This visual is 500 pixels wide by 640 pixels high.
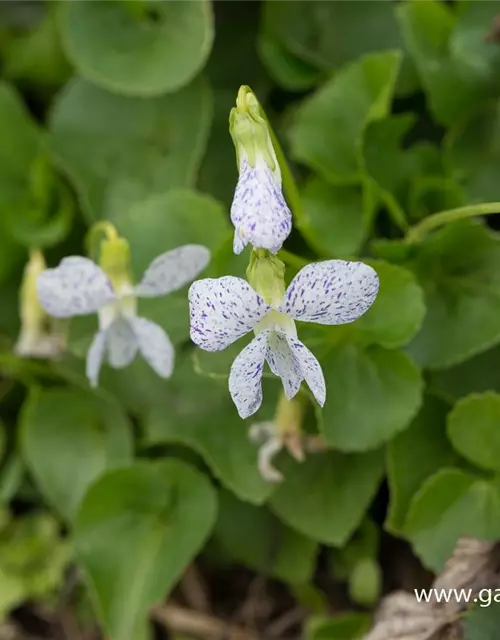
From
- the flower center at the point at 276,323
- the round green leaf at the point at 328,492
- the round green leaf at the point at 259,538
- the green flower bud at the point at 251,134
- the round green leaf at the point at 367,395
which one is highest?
the green flower bud at the point at 251,134

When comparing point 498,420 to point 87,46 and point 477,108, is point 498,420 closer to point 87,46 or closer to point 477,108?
point 477,108

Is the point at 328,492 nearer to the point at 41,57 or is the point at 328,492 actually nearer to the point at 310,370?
the point at 310,370

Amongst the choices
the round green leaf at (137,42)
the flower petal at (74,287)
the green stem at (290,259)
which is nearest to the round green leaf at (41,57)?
the round green leaf at (137,42)

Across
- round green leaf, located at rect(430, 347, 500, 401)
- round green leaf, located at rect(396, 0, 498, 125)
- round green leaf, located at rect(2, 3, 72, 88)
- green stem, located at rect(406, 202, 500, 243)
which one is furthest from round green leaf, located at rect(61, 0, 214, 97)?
round green leaf, located at rect(430, 347, 500, 401)

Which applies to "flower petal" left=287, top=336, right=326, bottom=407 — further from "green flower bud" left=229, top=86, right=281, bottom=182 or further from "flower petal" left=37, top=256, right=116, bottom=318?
"flower petal" left=37, top=256, right=116, bottom=318

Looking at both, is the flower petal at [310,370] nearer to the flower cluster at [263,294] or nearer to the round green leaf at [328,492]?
the flower cluster at [263,294]

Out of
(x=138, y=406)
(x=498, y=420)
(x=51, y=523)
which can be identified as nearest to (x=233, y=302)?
(x=498, y=420)
